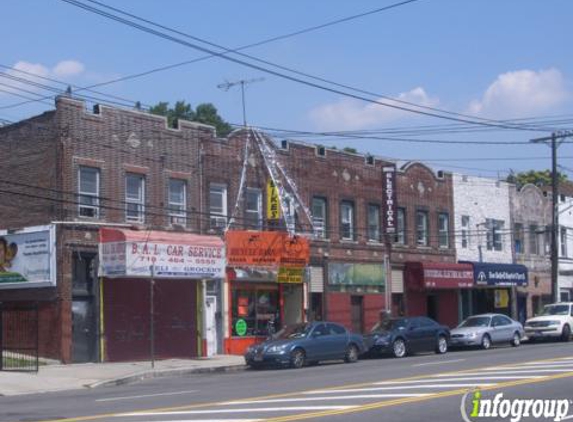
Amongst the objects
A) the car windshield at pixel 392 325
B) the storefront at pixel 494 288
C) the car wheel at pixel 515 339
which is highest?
the storefront at pixel 494 288

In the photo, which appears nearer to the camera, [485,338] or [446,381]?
[446,381]

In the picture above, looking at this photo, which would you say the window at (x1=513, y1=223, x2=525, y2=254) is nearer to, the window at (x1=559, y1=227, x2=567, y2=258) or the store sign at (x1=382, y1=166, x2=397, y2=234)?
the window at (x1=559, y1=227, x2=567, y2=258)

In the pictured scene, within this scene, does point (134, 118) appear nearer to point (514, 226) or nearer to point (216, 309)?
point (216, 309)

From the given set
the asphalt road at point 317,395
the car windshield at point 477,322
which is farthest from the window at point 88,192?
the car windshield at point 477,322

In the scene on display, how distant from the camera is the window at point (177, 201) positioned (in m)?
34.2

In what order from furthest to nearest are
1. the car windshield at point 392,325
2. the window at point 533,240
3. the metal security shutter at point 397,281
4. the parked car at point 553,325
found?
the window at point 533,240, the metal security shutter at point 397,281, the parked car at point 553,325, the car windshield at point 392,325

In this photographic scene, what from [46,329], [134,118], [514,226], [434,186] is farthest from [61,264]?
[514,226]

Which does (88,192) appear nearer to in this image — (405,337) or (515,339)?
(405,337)

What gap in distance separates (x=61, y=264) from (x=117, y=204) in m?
3.01

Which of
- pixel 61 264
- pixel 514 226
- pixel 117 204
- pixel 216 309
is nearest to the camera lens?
pixel 61 264

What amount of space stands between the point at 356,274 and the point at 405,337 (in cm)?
781

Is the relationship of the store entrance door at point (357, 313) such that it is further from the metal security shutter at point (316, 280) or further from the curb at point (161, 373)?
the curb at point (161, 373)

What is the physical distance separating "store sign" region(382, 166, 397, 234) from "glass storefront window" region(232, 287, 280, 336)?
687cm

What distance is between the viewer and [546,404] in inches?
614
